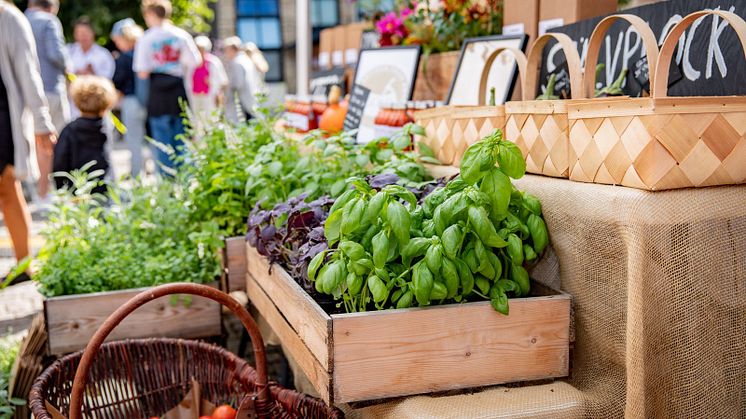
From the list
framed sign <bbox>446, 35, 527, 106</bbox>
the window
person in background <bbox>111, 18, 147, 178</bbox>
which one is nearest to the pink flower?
framed sign <bbox>446, 35, 527, 106</bbox>

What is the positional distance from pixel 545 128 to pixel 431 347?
60 cm

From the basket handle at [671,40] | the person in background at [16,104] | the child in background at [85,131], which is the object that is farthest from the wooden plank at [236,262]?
the child in background at [85,131]

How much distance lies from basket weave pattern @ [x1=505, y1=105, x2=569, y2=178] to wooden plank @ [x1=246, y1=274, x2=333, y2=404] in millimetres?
720

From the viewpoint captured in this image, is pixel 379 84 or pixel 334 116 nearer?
pixel 379 84

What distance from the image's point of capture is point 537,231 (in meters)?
1.69

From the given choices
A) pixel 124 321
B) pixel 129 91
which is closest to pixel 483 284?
pixel 124 321

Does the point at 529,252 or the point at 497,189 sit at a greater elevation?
the point at 497,189

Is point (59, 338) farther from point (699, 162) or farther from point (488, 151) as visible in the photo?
point (699, 162)

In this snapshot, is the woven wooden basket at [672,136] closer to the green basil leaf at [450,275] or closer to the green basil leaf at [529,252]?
the green basil leaf at [529,252]

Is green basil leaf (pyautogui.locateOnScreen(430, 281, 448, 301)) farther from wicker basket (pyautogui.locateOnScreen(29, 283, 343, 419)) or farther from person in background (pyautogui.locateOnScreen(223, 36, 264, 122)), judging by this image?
person in background (pyautogui.locateOnScreen(223, 36, 264, 122))

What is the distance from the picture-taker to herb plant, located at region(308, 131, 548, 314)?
5.04 feet

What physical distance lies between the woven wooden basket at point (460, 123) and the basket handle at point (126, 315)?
767 mm

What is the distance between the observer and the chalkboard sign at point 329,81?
425 cm

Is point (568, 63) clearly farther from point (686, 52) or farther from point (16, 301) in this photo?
point (16, 301)
